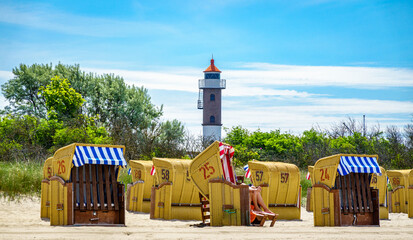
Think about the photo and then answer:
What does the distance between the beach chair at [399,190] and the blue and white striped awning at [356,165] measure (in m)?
7.30

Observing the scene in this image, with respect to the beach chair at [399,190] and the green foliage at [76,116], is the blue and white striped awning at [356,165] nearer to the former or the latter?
the beach chair at [399,190]

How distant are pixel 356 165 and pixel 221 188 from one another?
3.75 meters

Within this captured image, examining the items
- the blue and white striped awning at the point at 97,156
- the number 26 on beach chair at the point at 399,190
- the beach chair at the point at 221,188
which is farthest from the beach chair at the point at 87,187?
Result: the number 26 on beach chair at the point at 399,190

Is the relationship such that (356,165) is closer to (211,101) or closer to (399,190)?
(399,190)

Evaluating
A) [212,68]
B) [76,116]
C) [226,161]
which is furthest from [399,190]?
[212,68]

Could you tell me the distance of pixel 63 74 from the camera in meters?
43.2

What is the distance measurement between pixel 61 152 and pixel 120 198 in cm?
166

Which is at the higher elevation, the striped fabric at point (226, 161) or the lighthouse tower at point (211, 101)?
the lighthouse tower at point (211, 101)

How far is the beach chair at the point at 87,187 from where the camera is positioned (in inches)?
461

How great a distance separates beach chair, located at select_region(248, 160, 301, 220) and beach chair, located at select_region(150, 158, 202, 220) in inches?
88.4

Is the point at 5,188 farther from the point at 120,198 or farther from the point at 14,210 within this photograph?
the point at 120,198

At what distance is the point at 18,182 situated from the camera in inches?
785

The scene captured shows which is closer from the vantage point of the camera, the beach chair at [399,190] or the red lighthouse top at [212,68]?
the beach chair at [399,190]

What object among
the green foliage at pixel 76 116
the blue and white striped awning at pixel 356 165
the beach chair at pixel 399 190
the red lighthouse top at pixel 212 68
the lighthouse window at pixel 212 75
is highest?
the red lighthouse top at pixel 212 68
